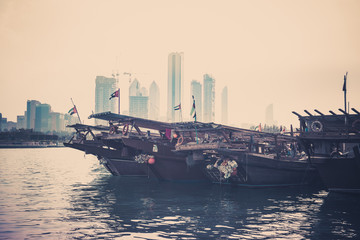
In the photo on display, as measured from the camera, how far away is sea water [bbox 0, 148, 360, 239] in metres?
14.1

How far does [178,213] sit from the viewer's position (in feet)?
57.7

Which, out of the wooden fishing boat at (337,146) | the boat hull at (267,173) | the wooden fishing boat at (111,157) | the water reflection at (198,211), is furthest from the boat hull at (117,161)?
the wooden fishing boat at (337,146)

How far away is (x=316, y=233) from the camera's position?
46.6ft

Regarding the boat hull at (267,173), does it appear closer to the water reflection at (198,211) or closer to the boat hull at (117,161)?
the water reflection at (198,211)

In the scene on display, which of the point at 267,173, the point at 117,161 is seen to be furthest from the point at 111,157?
the point at 267,173

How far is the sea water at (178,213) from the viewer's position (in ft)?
46.1

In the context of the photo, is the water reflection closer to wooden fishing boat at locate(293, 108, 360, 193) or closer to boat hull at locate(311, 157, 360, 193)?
boat hull at locate(311, 157, 360, 193)

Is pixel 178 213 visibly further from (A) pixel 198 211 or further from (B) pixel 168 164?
(B) pixel 168 164

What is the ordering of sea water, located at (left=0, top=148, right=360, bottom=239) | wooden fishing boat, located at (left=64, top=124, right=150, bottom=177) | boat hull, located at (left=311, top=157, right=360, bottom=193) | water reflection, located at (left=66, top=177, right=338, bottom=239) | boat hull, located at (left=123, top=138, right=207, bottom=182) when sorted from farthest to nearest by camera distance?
wooden fishing boat, located at (left=64, top=124, right=150, bottom=177)
boat hull, located at (left=123, top=138, right=207, bottom=182)
boat hull, located at (left=311, top=157, right=360, bottom=193)
water reflection, located at (left=66, top=177, right=338, bottom=239)
sea water, located at (left=0, top=148, right=360, bottom=239)

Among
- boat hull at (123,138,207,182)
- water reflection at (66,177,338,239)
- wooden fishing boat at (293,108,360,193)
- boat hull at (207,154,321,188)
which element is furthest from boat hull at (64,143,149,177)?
wooden fishing boat at (293,108,360,193)

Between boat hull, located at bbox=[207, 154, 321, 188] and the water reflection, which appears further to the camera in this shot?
boat hull, located at bbox=[207, 154, 321, 188]

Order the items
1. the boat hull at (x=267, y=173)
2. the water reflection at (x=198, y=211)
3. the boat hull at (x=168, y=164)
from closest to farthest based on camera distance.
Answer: the water reflection at (x=198, y=211), the boat hull at (x=267, y=173), the boat hull at (x=168, y=164)

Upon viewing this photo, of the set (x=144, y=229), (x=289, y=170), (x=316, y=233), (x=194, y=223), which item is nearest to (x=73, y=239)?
(x=144, y=229)

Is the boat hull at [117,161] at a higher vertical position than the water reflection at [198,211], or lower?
higher
